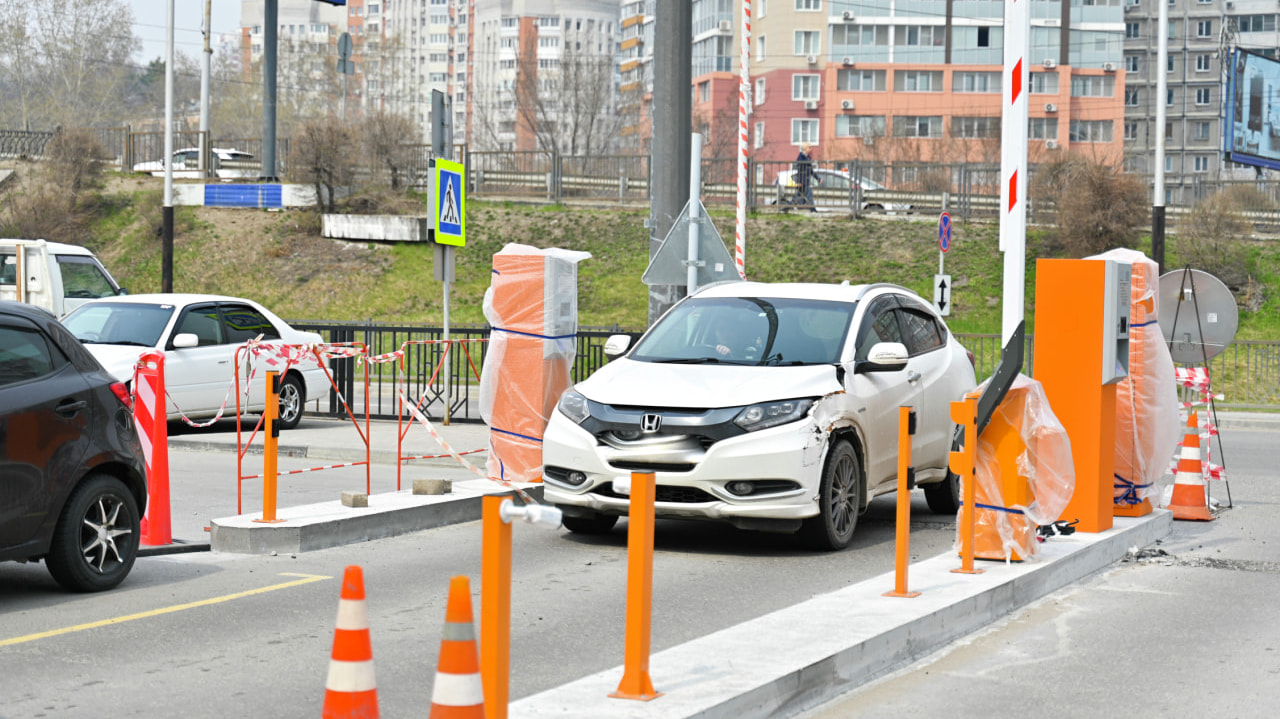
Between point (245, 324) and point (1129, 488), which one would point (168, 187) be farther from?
point (1129, 488)

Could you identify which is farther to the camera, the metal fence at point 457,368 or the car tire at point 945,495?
the metal fence at point 457,368

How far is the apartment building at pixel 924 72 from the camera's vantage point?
84438mm

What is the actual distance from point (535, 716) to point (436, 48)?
16349 centimetres

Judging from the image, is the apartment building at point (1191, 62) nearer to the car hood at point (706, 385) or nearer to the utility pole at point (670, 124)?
the utility pole at point (670, 124)

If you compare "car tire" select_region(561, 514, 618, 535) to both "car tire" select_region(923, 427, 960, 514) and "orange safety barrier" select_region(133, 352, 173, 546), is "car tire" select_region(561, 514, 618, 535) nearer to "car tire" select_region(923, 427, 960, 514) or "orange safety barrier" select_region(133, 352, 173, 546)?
"orange safety barrier" select_region(133, 352, 173, 546)

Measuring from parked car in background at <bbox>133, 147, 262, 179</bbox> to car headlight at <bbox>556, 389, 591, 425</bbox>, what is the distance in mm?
37396

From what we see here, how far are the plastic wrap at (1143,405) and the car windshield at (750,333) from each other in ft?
7.46

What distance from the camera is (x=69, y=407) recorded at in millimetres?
8016

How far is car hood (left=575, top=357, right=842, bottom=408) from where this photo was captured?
31.7 feet

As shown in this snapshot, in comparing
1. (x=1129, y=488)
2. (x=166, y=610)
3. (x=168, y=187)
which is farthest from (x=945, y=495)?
(x=168, y=187)

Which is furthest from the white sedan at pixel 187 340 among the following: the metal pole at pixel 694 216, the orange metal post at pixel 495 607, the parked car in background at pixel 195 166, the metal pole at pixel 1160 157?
the parked car in background at pixel 195 166

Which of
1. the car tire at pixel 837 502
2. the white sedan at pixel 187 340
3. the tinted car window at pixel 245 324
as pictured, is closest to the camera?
the car tire at pixel 837 502

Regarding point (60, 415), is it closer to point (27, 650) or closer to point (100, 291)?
point (27, 650)

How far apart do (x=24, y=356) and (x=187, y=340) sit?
8920 mm
